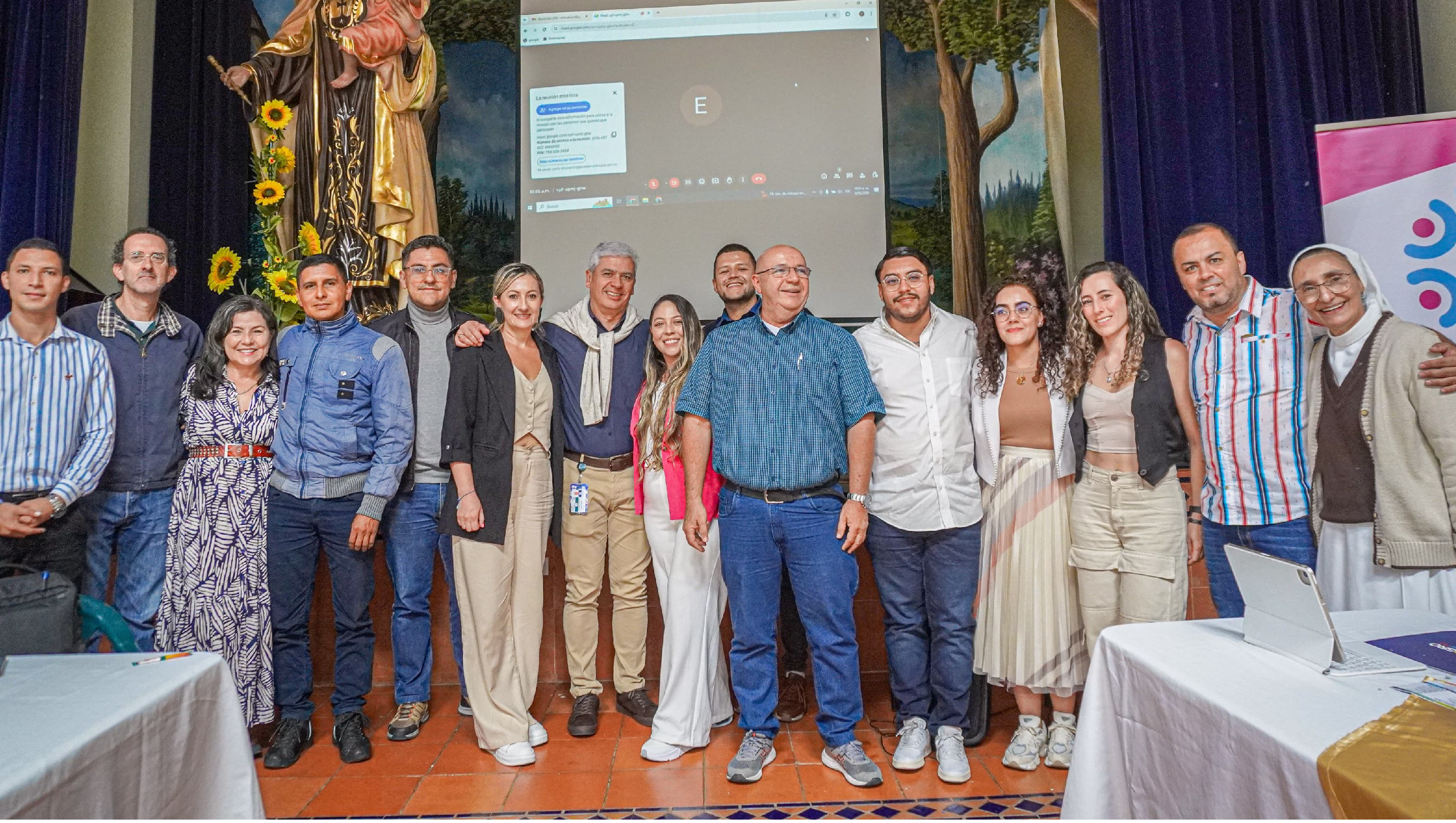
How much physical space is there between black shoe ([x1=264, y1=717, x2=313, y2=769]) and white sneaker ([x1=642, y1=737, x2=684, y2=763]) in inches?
43.7

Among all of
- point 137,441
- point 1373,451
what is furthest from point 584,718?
point 1373,451

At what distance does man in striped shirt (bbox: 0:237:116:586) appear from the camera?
252 centimetres

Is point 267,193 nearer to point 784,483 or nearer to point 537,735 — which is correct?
point 537,735

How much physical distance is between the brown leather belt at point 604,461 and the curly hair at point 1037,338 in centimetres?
121

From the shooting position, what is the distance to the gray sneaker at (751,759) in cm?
251

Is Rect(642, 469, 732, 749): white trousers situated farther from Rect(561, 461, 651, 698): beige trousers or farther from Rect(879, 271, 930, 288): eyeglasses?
Rect(879, 271, 930, 288): eyeglasses

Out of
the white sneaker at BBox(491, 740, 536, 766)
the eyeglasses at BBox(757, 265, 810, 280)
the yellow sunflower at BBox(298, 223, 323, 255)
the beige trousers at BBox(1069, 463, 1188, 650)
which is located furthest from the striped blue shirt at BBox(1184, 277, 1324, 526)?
the yellow sunflower at BBox(298, 223, 323, 255)

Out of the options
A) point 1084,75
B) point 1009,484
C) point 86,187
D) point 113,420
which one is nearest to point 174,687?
point 113,420

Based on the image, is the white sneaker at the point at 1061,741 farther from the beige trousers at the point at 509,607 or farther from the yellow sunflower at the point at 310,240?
the yellow sunflower at the point at 310,240

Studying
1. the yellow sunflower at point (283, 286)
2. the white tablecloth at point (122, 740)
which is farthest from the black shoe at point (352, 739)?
the yellow sunflower at point (283, 286)

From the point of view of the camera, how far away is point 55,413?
2.57 metres

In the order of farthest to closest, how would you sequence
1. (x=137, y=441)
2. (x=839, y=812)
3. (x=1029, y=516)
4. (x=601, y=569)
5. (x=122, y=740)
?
(x=601, y=569) → (x=137, y=441) → (x=1029, y=516) → (x=839, y=812) → (x=122, y=740)

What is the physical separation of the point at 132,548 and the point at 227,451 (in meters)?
0.49

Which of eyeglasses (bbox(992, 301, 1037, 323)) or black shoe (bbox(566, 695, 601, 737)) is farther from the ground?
eyeglasses (bbox(992, 301, 1037, 323))
